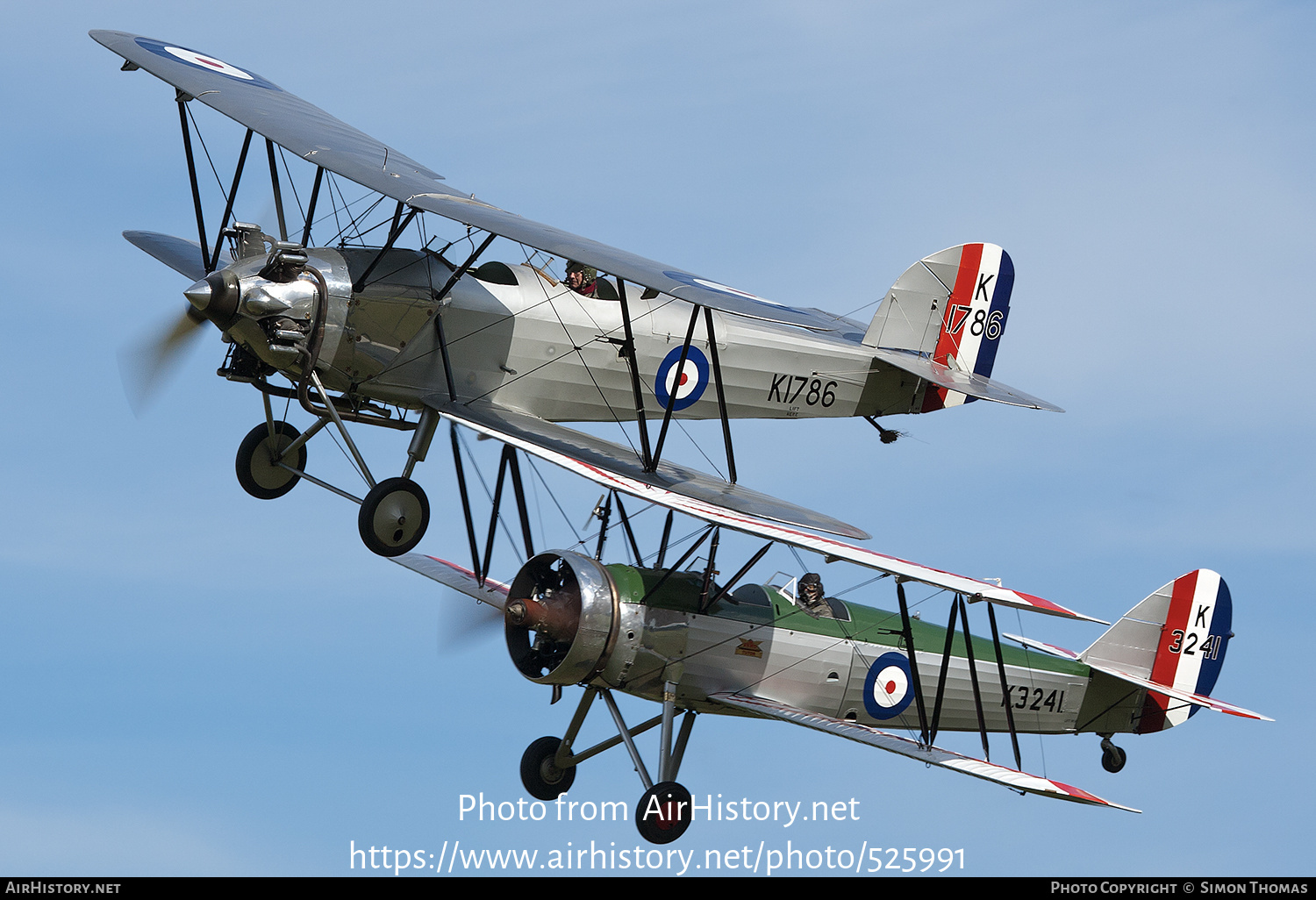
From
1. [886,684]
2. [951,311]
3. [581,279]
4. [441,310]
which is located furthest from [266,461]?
[951,311]

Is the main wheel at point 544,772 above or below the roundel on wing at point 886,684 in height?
below

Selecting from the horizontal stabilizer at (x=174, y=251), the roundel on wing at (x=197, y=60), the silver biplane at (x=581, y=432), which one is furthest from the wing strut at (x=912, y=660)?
the roundel on wing at (x=197, y=60)

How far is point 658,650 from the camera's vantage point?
16750 millimetres

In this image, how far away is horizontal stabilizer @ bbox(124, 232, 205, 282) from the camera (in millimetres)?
19109

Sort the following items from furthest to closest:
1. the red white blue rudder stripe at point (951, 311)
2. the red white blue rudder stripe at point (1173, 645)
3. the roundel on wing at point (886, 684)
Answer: the red white blue rudder stripe at point (951, 311) → the red white blue rudder stripe at point (1173, 645) → the roundel on wing at point (886, 684)

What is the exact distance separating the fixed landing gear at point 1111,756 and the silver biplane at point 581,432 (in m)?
0.46

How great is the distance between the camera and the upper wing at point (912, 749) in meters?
15.8

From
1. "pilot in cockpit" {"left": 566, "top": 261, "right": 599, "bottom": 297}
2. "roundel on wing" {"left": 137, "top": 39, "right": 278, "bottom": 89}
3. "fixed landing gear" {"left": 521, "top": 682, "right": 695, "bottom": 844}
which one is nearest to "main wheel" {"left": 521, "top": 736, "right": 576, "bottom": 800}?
"fixed landing gear" {"left": 521, "top": 682, "right": 695, "bottom": 844}

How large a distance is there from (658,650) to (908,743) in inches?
86.7

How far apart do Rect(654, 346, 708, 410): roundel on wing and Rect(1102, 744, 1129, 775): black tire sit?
5.29 meters

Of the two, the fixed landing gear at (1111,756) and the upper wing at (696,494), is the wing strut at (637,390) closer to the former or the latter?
the upper wing at (696,494)

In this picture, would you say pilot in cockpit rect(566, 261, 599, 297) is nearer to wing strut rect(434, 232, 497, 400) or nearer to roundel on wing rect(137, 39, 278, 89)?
wing strut rect(434, 232, 497, 400)

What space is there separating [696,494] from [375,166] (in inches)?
151

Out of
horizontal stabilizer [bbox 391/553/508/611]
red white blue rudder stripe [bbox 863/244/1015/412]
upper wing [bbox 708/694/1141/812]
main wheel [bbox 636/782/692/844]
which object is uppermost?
red white blue rudder stripe [bbox 863/244/1015/412]
